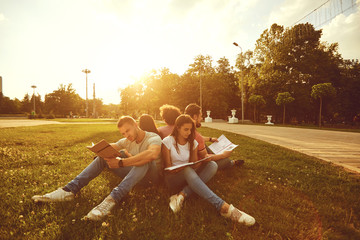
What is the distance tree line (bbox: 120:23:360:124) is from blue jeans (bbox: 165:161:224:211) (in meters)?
29.1

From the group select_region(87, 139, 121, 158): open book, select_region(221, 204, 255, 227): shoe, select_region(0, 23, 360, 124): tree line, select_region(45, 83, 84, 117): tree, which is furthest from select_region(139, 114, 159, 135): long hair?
select_region(45, 83, 84, 117): tree

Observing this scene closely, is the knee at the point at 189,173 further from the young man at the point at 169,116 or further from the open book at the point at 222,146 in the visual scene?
the young man at the point at 169,116

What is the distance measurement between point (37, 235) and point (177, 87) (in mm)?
42018

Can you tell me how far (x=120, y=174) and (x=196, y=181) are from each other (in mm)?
1413

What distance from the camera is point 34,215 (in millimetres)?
2758

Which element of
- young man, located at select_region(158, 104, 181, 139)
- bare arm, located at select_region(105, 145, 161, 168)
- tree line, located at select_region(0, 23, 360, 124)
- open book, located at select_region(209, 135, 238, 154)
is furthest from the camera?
tree line, located at select_region(0, 23, 360, 124)

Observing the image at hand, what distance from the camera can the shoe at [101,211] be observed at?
2.64 m

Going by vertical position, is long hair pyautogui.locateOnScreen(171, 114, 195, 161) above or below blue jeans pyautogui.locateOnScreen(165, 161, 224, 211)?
above

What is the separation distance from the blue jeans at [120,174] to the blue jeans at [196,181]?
0.38 metres

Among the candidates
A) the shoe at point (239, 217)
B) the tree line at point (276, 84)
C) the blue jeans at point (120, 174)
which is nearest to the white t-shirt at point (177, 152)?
the blue jeans at point (120, 174)

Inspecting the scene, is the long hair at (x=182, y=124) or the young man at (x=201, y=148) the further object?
the young man at (x=201, y=148)

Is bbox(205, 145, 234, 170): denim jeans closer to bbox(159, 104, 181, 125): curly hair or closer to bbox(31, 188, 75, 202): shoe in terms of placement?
bbox(159, 104, 181, 125): curly hair

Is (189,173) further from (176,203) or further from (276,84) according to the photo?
(276,84)

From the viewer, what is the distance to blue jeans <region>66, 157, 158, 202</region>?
2.98 meters
